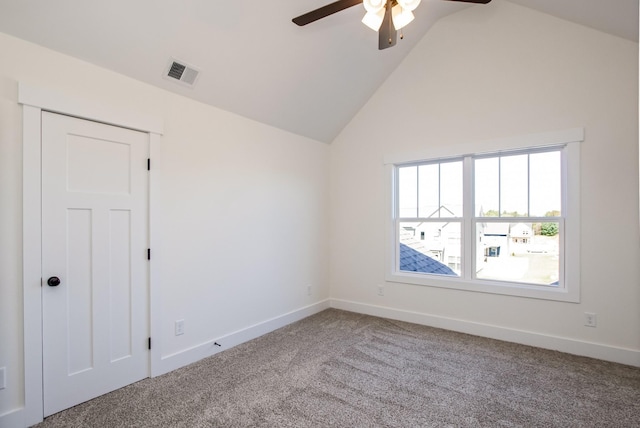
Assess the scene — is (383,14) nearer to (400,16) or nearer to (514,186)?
(400,16)

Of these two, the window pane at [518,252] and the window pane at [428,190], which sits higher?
the window pane at [428,190]

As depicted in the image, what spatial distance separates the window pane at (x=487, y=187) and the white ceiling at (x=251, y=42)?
150 cm

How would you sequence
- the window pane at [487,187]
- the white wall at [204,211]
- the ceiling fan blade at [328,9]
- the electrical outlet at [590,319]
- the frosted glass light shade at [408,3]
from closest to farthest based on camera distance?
the frosted glass light shade at [408,3]
the white wall at [204,211]
the ceiling fan blade at [328,9]
the electrical outlet at [590,319]
the window pane at [487,187]

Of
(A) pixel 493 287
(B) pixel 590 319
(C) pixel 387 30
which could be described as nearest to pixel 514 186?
(A) pixel 493 287

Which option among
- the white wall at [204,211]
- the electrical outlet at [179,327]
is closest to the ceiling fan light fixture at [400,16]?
the white wall at [204,211]

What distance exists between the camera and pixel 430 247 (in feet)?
13.1

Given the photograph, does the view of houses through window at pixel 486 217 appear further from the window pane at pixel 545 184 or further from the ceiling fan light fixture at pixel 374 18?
the ceiling fan light fixture at pixel 374 18

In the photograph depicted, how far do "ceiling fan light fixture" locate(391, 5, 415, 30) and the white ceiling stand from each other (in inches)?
38.0

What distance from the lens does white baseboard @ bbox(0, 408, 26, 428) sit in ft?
6.21

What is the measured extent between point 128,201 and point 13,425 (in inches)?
62.0

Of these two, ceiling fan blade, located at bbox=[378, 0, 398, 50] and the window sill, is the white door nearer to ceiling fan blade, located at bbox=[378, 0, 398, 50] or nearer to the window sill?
ceiling fan blade, located at bbox=[378, 0, 398, 50]

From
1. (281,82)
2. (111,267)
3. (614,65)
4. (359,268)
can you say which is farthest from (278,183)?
(614,65)

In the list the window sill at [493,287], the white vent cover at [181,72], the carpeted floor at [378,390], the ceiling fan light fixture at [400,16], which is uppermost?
the ceiling fan light fixture at [400,16]

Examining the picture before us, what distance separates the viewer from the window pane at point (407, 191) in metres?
4.08
